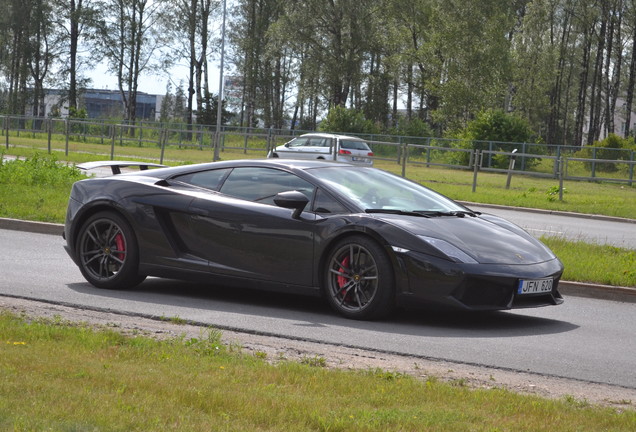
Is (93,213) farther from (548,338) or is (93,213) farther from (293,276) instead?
(548,338)

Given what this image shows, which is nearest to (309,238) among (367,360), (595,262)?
(367,360)

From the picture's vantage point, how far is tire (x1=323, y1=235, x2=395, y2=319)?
26.1ft

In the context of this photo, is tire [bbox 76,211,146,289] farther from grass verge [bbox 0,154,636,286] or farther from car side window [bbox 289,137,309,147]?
car side window [bbox 289,137,309,147]

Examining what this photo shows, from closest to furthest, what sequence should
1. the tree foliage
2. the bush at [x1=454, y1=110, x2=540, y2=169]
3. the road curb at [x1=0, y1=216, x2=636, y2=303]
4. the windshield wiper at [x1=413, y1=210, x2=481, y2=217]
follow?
the windshield wiper at [x1=413, y1=210, x2=481, y2=217] < the road curb at [x1=0, y1=216, x2=636, y2=303] < the bush at [x1=454, y1=110, x2=540, y2=169] < the tree foliage

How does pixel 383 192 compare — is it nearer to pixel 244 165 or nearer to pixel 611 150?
pixel 244 165

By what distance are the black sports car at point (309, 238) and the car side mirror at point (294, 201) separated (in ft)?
0.04

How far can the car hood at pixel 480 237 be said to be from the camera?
7.96 meters

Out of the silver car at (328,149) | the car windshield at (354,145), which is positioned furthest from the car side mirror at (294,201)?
the car windshield at (354,145)

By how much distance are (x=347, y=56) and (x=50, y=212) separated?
2193 inches

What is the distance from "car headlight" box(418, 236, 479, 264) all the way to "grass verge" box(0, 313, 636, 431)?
6.57ft

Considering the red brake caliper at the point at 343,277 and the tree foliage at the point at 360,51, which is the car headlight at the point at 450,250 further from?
the tree foliage at the point at 360,51

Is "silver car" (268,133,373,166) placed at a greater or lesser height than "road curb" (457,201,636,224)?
greater

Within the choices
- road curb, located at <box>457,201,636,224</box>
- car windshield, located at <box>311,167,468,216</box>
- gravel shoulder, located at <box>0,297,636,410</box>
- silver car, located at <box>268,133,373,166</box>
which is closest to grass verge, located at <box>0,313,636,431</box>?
gravel shoulder, located at <box>0,297,636,410</box>

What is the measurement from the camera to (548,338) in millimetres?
7832
